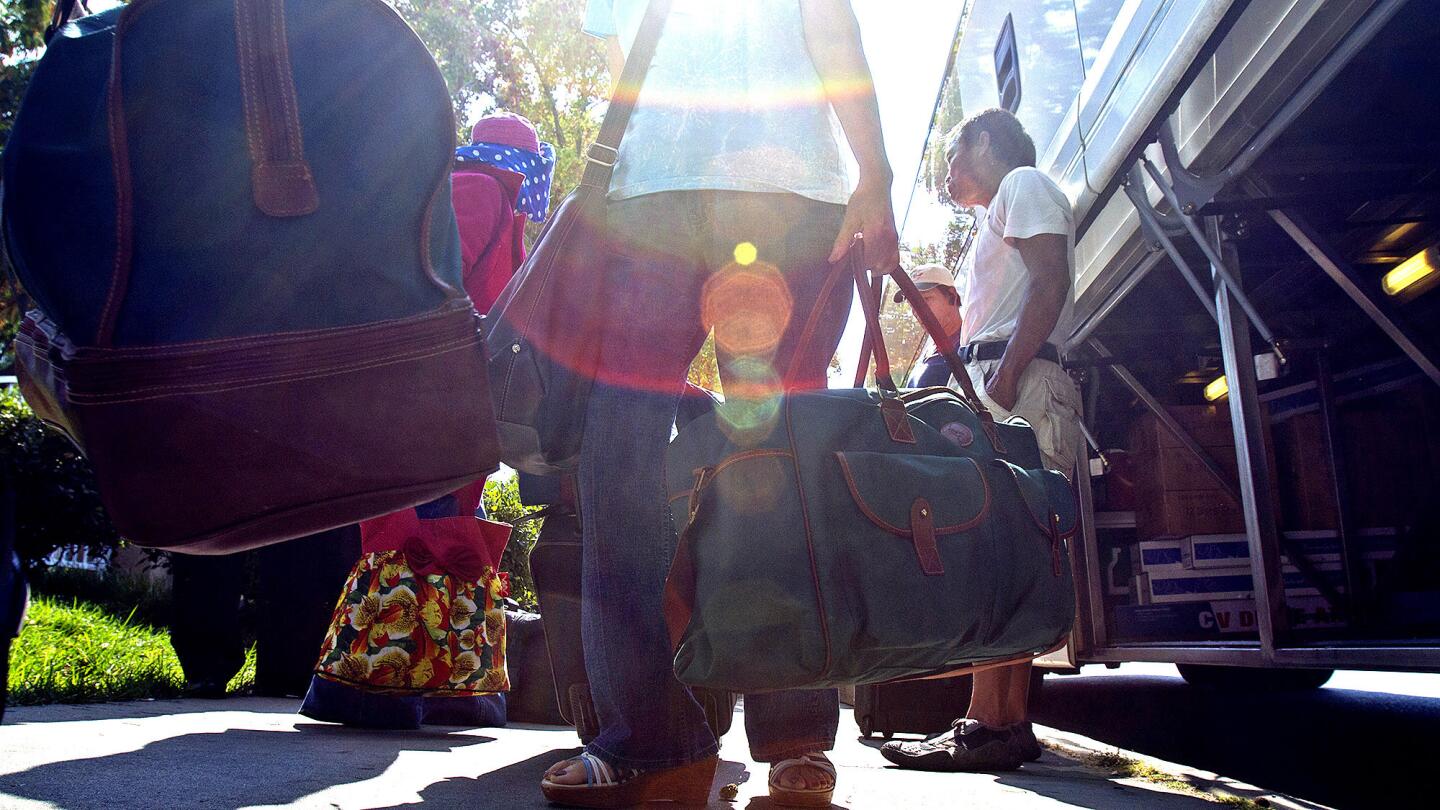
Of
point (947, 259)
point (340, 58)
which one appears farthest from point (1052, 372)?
point (947, 259)

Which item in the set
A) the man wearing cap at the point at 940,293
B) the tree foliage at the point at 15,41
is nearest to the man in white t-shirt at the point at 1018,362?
the man wearing cap at the point at 940,293

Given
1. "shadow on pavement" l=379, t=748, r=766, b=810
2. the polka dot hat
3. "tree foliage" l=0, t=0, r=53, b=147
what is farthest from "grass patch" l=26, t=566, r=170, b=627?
"shadow on pavement" l=379, t=748, r=766, b=810

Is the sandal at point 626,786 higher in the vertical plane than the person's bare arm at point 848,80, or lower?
lower

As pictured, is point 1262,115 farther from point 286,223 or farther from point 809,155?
point 286,223

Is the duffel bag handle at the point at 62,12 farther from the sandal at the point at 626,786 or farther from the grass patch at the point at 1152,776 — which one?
the grass patch at the point at 1152,776

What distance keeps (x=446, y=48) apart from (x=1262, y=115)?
12.0 metres

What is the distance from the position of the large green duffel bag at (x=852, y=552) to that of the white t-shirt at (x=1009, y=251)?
1365 millimetres

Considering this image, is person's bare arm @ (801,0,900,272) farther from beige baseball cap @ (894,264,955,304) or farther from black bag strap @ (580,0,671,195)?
beige baseball cap @ (894,264,955,304)

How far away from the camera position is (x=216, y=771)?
2.21 meters

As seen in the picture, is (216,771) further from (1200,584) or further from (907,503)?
(1200,584)

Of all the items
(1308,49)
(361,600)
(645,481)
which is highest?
(1308,49)

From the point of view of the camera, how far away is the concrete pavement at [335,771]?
1.92m

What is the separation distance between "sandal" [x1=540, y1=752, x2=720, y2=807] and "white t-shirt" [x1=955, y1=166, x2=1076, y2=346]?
5.67 ft

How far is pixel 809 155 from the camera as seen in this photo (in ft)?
6.77
